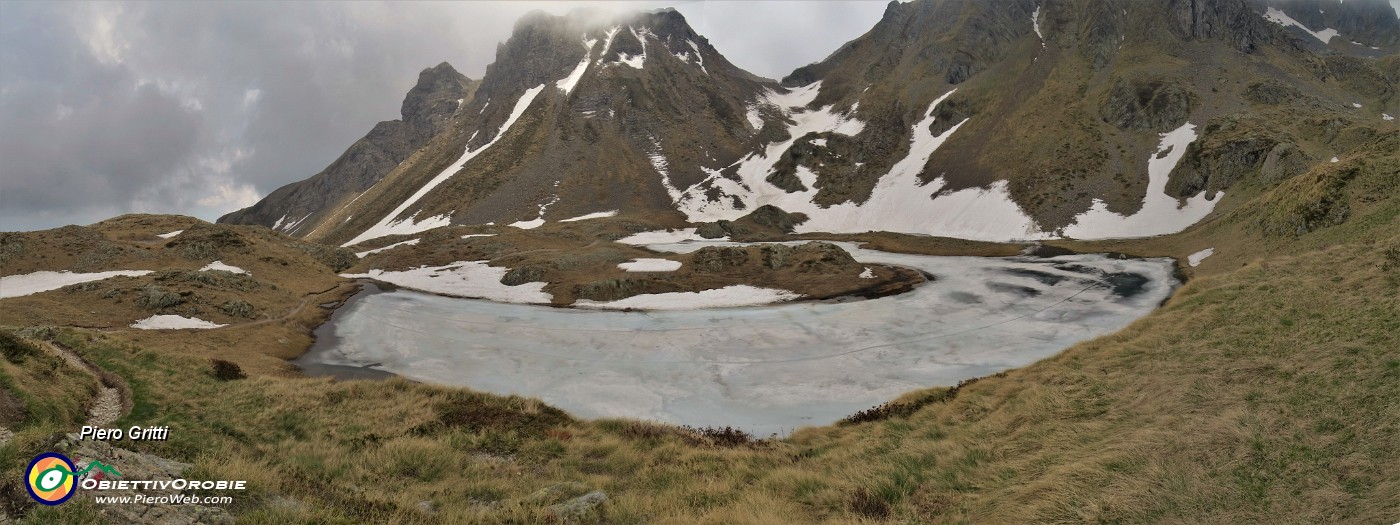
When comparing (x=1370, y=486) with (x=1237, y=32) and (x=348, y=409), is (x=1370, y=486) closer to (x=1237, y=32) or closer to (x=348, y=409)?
(x=348, y=409)

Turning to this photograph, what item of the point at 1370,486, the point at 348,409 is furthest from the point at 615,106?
the point at 1370,486

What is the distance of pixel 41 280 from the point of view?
4481 centimetres

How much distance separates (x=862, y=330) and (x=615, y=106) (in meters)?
161

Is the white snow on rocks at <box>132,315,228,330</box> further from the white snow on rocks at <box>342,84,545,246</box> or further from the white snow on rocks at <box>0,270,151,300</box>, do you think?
the white snow on rocks at <box>342,84,545,246</box>

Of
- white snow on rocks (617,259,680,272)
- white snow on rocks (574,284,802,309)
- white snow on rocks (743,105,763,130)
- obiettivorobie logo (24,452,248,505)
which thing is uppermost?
white snow on rocks (743,105,763,130)

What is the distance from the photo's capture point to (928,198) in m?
110

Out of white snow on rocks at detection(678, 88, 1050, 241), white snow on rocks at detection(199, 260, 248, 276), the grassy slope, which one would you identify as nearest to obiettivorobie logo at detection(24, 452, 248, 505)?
the grassy slope

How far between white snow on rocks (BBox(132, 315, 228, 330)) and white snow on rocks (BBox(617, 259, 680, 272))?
34599 millimetres

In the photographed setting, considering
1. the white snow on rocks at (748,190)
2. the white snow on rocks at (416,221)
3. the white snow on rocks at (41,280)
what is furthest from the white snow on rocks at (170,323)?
the white snow on rocks at (748,190)

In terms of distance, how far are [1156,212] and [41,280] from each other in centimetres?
12370

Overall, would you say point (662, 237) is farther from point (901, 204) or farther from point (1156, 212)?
point (1156, 212)

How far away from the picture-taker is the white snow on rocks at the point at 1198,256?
4861 centimetres

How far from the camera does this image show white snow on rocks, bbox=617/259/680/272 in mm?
59625

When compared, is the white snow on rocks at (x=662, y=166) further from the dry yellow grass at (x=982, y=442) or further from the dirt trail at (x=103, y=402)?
the dirt trail at (x=103, y=402)
